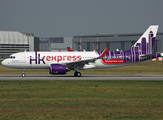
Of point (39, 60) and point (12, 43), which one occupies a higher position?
point (12, 43)

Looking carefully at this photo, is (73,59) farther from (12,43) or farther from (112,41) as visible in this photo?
(112,41)

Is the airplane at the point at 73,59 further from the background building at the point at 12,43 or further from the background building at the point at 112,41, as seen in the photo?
the background building at the point at 112,41

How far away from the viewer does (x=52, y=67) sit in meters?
34.3

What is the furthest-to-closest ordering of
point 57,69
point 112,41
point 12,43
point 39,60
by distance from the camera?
point 112,41 < point 12,43 < point 39,60 < point 57,69

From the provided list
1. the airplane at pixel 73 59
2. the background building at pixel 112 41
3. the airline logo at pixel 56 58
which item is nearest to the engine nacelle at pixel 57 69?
the airplane at pixel 73 59
